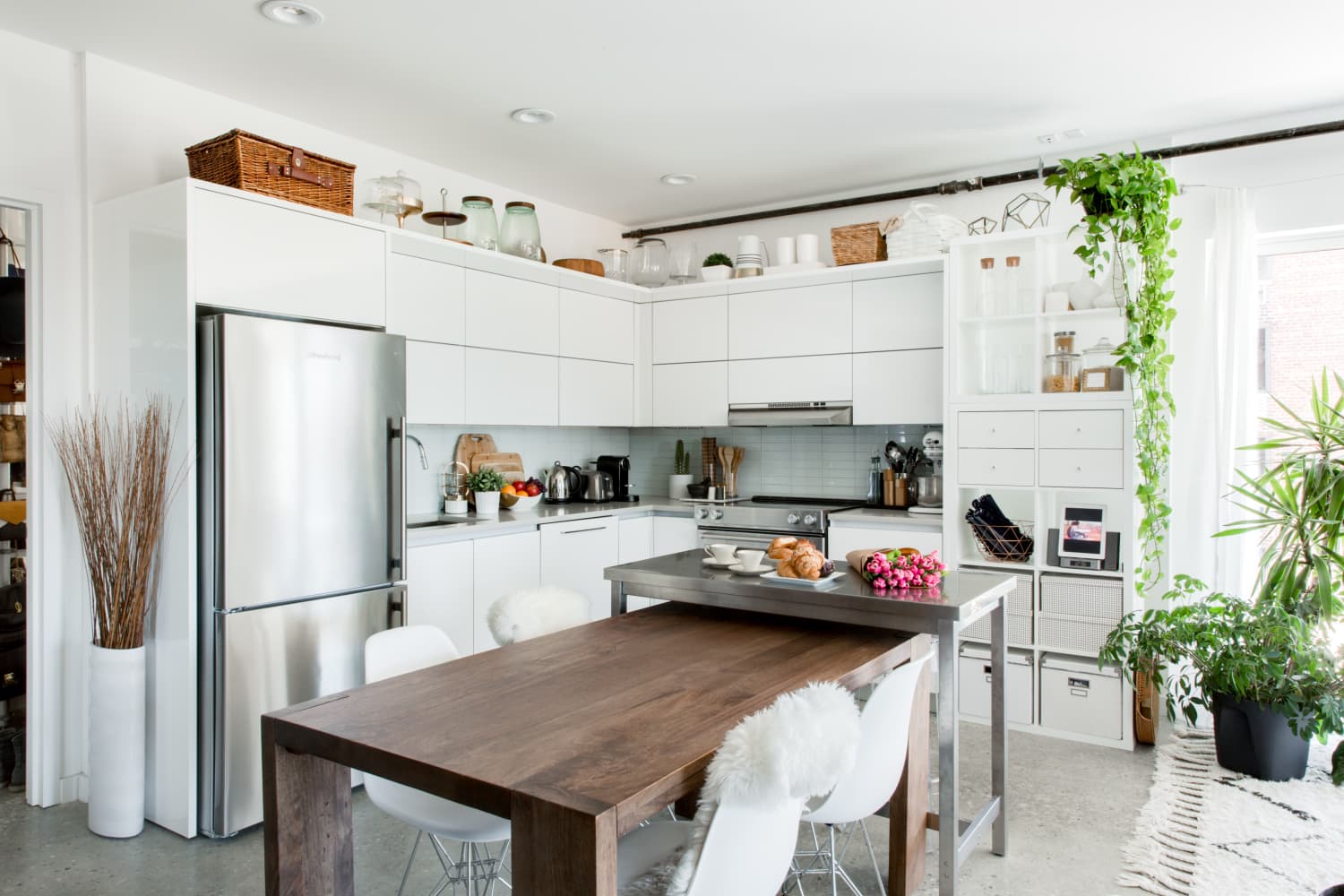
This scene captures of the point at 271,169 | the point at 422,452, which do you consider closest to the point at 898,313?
the point at 422,452

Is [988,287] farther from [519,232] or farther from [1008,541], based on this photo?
[519,232]

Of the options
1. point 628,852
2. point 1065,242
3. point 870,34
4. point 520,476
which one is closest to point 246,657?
point 628,852

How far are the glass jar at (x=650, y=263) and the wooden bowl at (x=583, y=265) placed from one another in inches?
13.6

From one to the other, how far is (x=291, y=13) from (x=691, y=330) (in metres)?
2.93

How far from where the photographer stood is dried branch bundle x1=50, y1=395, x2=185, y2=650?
3180mm

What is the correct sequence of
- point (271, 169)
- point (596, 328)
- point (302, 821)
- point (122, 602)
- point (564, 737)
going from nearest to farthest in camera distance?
point (564, 737), point (302, 821), point (122, 602), point (271, 169), point (596, 328)

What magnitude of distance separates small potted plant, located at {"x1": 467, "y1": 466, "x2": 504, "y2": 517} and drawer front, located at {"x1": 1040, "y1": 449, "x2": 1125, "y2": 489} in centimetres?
262

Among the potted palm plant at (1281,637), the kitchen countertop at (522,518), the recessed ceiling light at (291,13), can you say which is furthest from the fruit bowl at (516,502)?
the potted palm plant at (1281,637)

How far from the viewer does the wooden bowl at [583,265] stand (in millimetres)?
5219

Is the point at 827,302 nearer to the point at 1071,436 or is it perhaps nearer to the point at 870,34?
the point at 1071,436

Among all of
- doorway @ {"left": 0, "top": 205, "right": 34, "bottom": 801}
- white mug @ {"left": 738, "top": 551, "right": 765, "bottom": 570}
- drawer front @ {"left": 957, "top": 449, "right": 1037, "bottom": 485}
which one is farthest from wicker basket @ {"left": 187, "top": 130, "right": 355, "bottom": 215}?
drawer front @ {"left": 957, "top": 449, "right": 1037, "bottom": 485}

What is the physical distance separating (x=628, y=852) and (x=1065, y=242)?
12.5 feet

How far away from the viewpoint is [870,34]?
333cm

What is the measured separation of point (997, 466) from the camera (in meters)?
4.39
